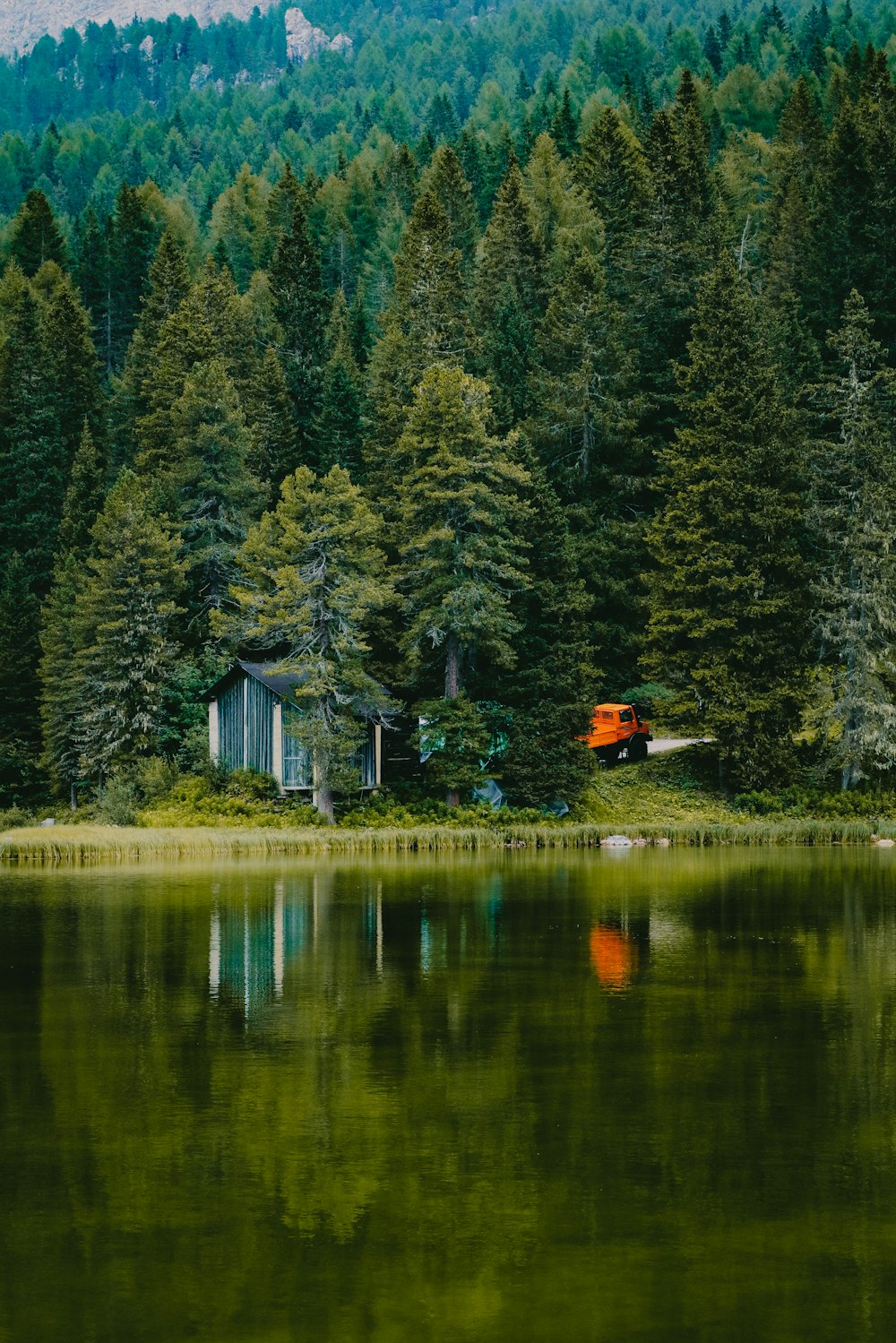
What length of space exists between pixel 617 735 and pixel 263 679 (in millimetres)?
12897

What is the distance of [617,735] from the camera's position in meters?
59.6

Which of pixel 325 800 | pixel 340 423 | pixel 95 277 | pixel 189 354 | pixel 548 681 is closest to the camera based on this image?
pixel 325 800

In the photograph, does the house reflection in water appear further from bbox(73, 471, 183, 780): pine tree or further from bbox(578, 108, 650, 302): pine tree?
bbox(578, 108, 650, 302): pine tree

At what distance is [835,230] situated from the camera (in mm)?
80625

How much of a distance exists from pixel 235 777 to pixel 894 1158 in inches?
1581

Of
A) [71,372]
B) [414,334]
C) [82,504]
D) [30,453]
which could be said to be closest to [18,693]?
[82,504]

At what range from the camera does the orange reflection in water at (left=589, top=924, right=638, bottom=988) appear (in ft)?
85.8

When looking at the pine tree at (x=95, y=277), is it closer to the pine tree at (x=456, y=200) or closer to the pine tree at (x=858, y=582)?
the pine tree at (x=456, y=200)

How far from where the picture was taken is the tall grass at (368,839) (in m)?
47.5

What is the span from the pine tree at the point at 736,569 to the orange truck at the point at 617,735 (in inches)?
83.7

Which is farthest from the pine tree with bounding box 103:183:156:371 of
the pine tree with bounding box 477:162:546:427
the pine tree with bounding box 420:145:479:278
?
the pine tree with bounding box 477:162:546:427

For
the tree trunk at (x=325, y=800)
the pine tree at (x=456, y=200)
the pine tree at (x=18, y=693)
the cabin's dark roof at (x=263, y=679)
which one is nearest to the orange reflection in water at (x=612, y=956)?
the tree trunk at (x=325, y=800)

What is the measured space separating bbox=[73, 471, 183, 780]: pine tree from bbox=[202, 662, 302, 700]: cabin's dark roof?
7.30ft

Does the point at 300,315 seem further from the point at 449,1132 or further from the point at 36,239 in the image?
the point at 449,1132
